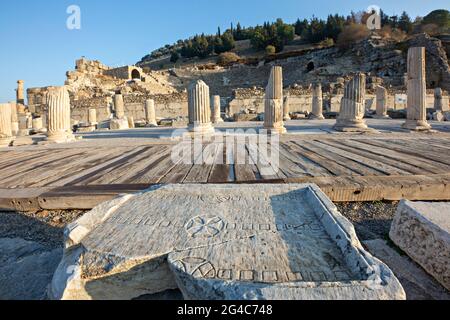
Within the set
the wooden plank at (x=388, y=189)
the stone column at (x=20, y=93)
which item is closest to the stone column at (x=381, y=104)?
the wooden plank at (x=388, y=189)

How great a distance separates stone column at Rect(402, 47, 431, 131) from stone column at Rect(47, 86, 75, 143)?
1070 centimetres

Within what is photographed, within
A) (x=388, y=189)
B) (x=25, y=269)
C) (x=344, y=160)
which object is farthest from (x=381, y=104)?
(x=25, y=269)

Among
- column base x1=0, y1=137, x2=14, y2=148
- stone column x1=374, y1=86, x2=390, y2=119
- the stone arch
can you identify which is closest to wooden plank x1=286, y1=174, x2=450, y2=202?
column base x1=0, y1=137, x2=14, y2=148

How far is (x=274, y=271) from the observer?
4.49 ft

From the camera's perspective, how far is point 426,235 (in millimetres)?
1916

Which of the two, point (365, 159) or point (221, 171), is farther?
point (365, 159)

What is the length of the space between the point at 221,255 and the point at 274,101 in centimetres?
745

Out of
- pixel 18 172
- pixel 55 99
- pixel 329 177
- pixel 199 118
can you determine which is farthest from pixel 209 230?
→ pixel 55 99

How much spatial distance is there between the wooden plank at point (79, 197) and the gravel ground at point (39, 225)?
99mm

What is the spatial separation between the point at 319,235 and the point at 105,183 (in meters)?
2.76

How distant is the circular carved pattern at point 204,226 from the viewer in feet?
5.66

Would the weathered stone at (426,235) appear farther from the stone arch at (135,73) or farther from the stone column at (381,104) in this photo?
the stone arch at (135,73)

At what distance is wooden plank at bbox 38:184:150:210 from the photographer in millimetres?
3023

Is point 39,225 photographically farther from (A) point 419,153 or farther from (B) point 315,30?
(B) point 315,30
